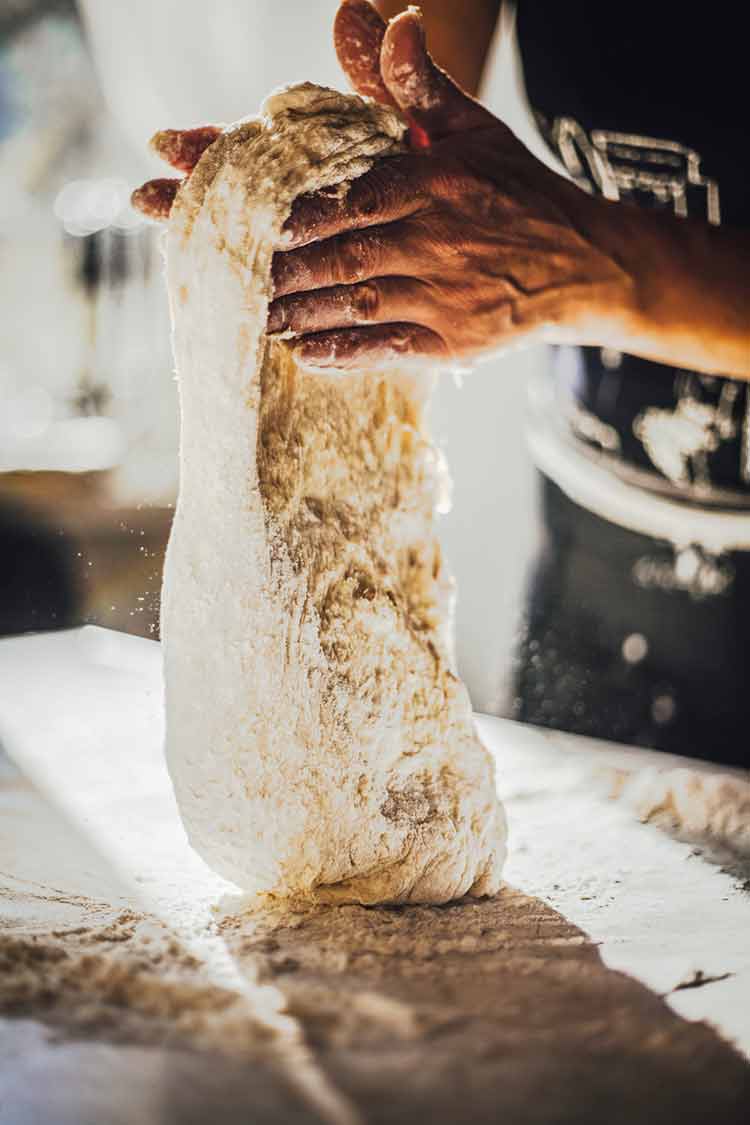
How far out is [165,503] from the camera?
271 centimetres

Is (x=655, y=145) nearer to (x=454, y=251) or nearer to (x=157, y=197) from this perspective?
(x=454, y=251)

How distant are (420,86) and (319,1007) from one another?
3.41ft

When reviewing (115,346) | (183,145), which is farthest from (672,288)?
(115,346)

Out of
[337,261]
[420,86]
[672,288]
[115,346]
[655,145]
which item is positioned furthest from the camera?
[115,346]

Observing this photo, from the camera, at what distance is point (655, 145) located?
2.17 metres

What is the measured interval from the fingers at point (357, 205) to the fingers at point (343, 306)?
0.06 metres

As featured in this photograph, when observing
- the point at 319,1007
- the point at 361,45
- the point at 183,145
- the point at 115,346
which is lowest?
the point at 319,1007

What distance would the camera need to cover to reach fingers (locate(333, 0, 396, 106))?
1182 millimetres

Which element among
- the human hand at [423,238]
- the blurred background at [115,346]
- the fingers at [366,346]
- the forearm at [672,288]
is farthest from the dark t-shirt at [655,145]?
the fingers at [366,346]

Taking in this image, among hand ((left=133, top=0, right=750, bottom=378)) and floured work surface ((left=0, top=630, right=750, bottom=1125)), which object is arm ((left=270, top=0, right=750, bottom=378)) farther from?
floured work surface ((left=0, top=630, right=750, bottom=1125))

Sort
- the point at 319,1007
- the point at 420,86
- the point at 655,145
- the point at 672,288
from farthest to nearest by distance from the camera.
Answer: the point at 655,145 < the point at 672,288 < the point at 420,86 < the point at 319,1007

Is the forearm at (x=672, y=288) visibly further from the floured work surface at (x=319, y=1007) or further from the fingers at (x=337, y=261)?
the floured work surface at (x=319, y=1007)

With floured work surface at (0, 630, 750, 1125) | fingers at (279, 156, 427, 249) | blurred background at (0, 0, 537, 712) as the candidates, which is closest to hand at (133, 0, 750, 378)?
fingers at (279, 156, 427, 249)

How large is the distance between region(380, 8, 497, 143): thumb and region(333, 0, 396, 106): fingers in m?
0.09
